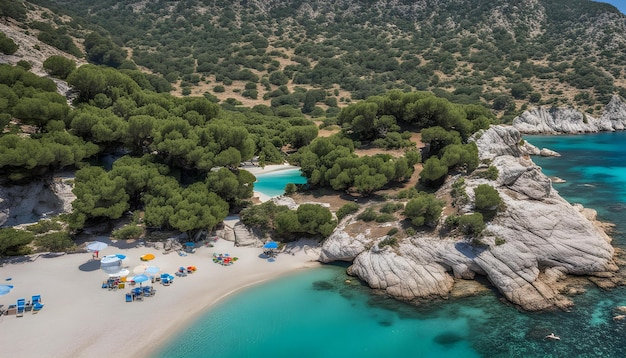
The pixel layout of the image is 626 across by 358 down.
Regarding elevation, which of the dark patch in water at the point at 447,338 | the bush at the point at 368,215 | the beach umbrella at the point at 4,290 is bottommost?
the dark patch in water at the point at 447,338

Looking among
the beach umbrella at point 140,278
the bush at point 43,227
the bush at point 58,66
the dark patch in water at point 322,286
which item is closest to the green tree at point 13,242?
the bush at point 43,227

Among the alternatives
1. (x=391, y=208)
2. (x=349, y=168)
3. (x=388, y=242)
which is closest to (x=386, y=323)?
(x=388, y=242)

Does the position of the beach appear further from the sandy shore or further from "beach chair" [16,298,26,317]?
"beach chair" [16,298,26,317]

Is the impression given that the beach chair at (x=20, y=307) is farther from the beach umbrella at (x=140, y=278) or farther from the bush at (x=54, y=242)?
the bush at (x=54, y=242)

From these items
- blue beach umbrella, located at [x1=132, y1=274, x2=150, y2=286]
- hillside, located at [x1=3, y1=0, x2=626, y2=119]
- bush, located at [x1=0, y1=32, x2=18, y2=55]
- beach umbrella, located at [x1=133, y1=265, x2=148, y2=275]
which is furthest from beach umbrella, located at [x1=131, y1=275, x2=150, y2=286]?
hillside, located at [x1=3, y1=0, x2=626, y2=119]

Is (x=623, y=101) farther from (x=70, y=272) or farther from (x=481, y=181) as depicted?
(x=70, y=272)

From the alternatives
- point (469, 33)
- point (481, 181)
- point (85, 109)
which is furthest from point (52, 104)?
point (469, 33)
